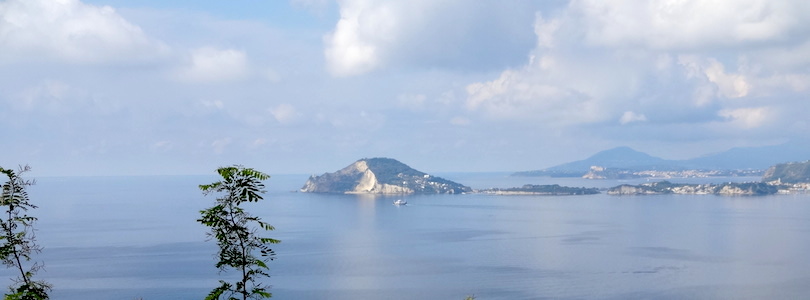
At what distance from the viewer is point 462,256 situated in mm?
97625

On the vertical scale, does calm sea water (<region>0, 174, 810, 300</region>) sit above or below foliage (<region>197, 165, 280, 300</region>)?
below

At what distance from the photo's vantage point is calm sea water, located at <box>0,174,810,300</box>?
2803 inches

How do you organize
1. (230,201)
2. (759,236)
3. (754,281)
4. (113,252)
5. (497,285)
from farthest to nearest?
1. (759,236)
2. (113,252)
3. (754,281)
4. (497,285)
5. (230,201)

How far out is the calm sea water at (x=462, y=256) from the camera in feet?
234

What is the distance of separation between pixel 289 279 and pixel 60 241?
58.2m

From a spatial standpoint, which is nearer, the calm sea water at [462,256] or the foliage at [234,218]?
the foliage at [234,218]

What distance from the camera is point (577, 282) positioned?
251 feet

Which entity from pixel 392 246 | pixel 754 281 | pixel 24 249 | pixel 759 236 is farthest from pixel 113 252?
pixel 759 236

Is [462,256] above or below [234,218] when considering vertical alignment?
below

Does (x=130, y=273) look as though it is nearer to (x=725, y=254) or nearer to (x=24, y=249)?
(x=24, y=249)

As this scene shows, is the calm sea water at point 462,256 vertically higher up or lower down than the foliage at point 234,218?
lower down

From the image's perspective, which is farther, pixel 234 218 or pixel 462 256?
pixel 462 256

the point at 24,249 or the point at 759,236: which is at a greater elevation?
the point at 24,249

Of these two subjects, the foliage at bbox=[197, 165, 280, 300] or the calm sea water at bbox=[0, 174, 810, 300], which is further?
the calm sea water at bbox=[0, 174, 810, 300]
